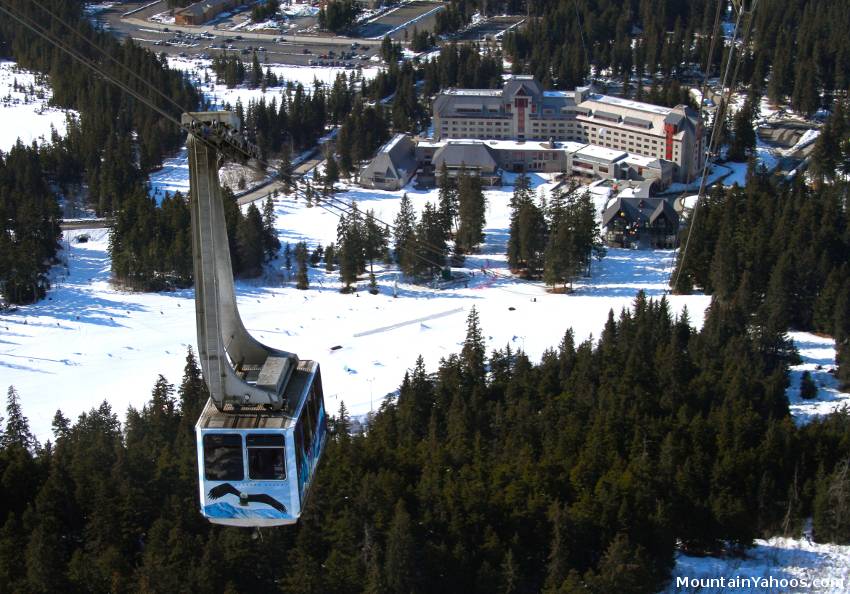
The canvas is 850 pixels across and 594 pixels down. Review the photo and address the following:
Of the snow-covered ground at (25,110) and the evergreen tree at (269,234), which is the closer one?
the evergreen tree at (269,234)

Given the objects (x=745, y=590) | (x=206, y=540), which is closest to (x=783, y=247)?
(x=745, y=590)

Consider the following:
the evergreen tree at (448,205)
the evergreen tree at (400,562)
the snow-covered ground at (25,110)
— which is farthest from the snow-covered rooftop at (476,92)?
the evergreen tree at (400,562)

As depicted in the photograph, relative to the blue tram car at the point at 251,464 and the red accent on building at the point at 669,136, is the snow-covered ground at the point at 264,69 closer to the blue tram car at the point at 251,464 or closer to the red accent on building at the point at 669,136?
the red accent on building at the point at 669,136

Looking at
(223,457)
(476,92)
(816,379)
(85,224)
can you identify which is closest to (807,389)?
(816,379)

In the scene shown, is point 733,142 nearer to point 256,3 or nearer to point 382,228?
point 382,228

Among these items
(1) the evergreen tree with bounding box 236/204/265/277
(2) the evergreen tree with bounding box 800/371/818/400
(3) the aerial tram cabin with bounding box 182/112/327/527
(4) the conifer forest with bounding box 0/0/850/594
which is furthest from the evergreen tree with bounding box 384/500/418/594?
(1) the evergreen tree with bounding box 236/204/265/277

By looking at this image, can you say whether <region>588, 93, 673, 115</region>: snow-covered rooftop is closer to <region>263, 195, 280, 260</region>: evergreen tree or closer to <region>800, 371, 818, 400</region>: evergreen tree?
<region>263, 195, 280, 260</region>: evergreen tree
